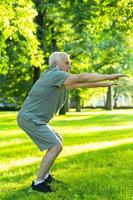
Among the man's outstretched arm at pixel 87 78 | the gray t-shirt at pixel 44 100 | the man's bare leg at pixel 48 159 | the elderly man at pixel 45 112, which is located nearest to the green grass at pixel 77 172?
the man's bare leg at pixel 48 159

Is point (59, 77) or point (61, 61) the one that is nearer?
point (59, 77)

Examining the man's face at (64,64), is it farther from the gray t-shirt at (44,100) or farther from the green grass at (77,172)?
the green grass at (77,172)

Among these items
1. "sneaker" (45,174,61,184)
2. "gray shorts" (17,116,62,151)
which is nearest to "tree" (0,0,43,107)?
"sneaker" (45,174,61,184)

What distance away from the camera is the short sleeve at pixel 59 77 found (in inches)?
311

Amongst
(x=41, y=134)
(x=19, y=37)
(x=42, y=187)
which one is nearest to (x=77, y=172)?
(x=42, y=187)

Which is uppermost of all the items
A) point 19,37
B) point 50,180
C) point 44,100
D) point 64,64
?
point 19,37

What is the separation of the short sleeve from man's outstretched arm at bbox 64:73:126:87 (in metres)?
0.09

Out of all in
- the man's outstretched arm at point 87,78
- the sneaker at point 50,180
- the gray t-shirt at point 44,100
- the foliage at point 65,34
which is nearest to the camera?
the man's outstretched arm at point 87,78

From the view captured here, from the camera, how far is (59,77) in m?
7.98

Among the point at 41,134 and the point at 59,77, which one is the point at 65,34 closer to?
the point at 41,134

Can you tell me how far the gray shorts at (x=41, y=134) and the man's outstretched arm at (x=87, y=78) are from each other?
80 centimetres

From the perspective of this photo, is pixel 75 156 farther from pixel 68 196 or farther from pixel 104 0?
pixel 104 0

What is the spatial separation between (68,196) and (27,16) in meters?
16.4

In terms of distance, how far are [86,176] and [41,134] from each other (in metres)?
1.60
